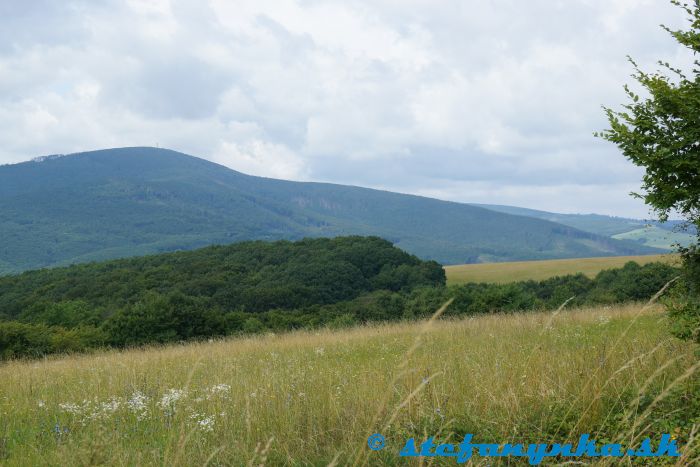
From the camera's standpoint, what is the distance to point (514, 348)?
960 cm

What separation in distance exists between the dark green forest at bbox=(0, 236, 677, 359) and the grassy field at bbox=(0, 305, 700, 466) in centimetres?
1108

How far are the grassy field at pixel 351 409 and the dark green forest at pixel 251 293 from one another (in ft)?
36.4

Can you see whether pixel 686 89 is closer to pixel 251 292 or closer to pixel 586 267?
pixel 251 292

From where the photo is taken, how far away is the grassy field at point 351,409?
4.66 m

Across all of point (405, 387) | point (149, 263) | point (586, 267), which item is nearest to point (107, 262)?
point (149, 263)

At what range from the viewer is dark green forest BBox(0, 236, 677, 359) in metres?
30.5

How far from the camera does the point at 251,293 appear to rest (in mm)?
57344

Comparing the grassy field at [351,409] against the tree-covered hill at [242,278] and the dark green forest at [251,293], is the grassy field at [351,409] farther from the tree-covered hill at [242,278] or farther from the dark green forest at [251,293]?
the tree-covered hill at [242,278]

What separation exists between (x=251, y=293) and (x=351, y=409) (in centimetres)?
5289

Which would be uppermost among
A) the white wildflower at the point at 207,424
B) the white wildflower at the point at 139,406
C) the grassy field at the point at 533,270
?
the white wildflower at the point at 207,424

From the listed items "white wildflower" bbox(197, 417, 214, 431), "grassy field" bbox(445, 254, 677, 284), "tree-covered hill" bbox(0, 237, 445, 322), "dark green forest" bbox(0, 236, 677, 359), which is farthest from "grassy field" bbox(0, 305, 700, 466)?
"grassy field" bbox(445, 254, 677, 284)

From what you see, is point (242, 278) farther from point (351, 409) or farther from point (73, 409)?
point (351, 409)

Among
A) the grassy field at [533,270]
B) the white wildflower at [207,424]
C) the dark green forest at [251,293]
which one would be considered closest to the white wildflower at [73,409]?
the white wildflower at [207,424]

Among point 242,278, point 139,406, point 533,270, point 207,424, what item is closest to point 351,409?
point 207,424
